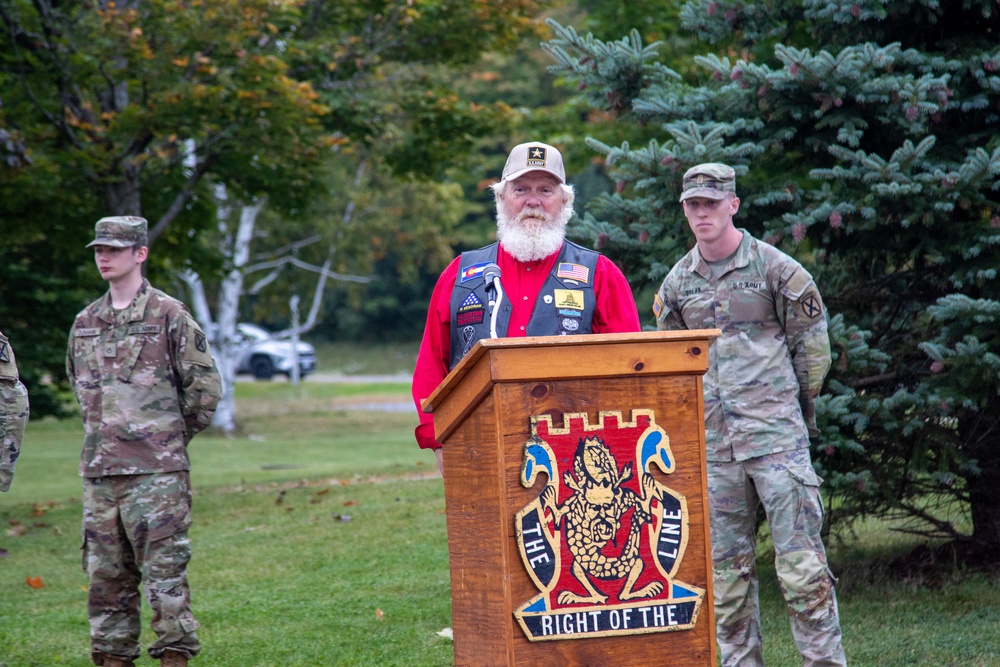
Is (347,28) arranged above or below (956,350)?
above

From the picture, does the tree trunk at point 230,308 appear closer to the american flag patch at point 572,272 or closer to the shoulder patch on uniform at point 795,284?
the shoulder patch on uniform at point 795,284

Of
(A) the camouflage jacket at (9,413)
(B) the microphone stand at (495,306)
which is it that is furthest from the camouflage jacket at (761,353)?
(A) the camouflage jacket at (9,413)

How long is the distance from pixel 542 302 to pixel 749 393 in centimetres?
149

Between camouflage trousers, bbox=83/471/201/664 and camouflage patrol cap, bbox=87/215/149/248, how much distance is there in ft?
4.01

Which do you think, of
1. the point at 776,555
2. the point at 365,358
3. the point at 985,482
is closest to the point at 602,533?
the point at 776,555

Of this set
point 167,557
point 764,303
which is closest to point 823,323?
point 764,303

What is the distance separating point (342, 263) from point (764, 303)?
25996 millimetres

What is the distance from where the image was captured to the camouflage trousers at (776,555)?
16.0 ft

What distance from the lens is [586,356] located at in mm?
3107

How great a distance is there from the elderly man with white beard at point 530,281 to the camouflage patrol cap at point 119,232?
2.44 m

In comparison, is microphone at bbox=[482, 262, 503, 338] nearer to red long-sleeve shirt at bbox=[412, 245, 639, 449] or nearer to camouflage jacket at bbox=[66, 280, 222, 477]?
red long-sleeve shirt at bbox=[412, 245, 639, 449]

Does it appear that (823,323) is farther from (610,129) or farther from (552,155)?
(610,129)

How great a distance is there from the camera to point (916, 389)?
21.8ft

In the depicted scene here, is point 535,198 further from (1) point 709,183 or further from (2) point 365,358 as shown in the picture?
(2) point 365,358
